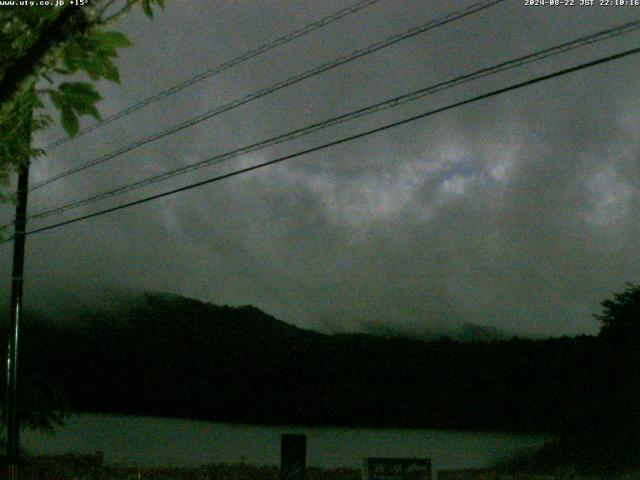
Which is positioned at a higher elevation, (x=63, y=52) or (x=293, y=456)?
(x=63, y=52)

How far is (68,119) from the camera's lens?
9.98ft

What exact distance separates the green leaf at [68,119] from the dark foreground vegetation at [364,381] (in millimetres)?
21243

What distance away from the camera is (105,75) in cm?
312

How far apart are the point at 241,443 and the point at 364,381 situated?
10132mm

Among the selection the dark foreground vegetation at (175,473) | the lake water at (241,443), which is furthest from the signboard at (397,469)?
the lake water at (241,443)

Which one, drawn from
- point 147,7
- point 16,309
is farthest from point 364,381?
point 147,7

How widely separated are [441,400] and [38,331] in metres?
16.5

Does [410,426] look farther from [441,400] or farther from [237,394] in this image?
[237,394]

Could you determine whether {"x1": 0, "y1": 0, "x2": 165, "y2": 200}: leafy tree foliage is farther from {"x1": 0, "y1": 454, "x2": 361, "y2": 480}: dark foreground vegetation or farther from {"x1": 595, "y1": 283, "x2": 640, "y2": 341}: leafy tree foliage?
{"x1": 595, "y1": 283, "x2": 640, "y2": 341}: leafy tree foliage

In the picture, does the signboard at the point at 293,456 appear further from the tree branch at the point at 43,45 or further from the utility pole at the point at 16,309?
the tree branch at the point at 43,45

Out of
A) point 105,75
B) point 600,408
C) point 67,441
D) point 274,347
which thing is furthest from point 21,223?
point 274,347

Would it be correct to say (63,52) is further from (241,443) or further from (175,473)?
(241,443)

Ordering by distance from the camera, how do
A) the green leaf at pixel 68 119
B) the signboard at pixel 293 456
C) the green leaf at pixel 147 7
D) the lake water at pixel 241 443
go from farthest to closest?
the lake water at pixel 241 443
the signboard at pixel 293 456
the green leaf at pixel 147 7
the green leaf at pixel 68 119

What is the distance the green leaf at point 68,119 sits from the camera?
303cm
